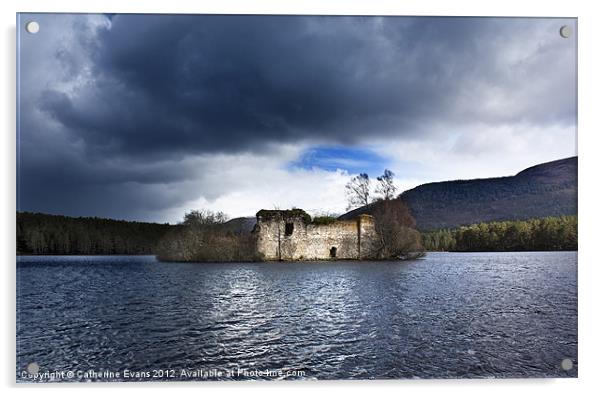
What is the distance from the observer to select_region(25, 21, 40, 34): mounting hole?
4.04 meters

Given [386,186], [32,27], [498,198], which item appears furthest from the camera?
[386,186]

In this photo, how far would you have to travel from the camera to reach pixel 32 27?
4.05m

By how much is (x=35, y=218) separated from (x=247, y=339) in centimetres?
277

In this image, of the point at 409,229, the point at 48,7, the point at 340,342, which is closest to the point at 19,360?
the point at 340,342

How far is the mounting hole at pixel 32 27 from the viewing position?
404 cm

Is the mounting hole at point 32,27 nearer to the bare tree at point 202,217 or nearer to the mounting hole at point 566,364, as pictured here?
the bare tree at point 202,217

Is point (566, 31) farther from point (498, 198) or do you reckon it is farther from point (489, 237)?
point (489, 237)

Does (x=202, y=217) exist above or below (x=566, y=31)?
below

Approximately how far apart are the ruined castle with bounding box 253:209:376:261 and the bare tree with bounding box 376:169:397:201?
1491 millimetres

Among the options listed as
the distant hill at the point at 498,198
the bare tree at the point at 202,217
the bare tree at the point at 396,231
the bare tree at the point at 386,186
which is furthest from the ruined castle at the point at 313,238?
the distant hill at the point at 498,198

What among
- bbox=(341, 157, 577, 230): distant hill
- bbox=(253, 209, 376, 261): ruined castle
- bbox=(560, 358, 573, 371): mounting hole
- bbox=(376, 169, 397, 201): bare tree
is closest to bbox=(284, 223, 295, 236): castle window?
bbox=(253, 209, 376, 261): ruined castle

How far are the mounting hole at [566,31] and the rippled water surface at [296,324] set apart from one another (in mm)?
2597

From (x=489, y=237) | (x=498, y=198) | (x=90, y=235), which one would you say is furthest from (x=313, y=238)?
(x=90, y=235)

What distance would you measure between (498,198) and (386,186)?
1.53 metres
